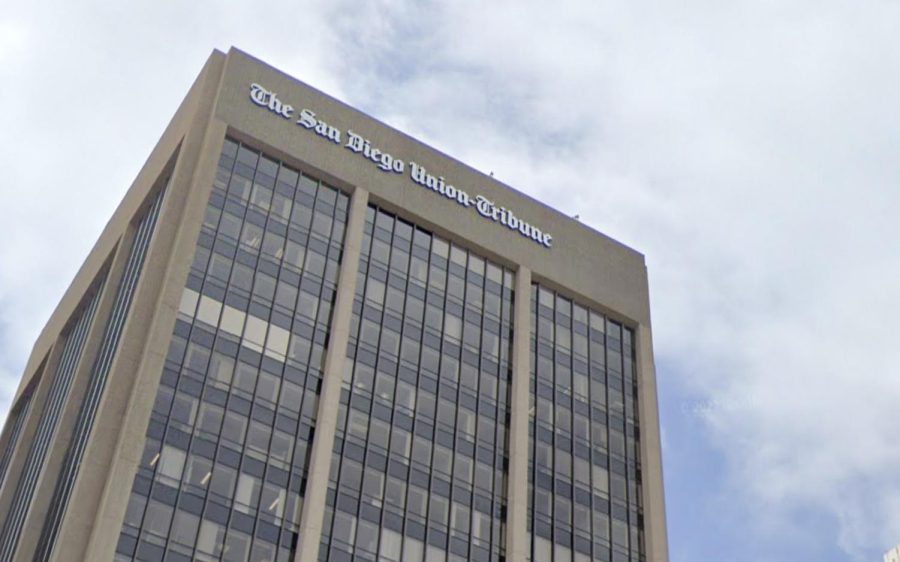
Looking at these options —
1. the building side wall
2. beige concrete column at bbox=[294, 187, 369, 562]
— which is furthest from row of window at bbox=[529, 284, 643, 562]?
the building side wall

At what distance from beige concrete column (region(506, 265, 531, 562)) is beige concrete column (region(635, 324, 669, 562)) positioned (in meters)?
11.1

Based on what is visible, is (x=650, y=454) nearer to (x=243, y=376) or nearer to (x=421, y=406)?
(x=421, y=406)

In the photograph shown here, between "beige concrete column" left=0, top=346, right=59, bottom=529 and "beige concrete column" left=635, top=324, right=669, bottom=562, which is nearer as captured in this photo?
"beige concrete column" left=635, top=324, right=669, bottom=562

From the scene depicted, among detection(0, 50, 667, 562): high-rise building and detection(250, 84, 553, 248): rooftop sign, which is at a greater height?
detection(250, 84, 553, 248): rooftop sign

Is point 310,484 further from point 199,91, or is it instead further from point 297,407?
point 199,91

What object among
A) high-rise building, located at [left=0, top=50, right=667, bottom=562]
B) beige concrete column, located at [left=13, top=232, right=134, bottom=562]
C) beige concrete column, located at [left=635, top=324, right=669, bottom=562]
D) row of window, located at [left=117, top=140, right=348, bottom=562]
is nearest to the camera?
row of window, located at [left=117, top=140, right=348, bottom=562]

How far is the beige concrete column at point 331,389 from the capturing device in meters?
72.2

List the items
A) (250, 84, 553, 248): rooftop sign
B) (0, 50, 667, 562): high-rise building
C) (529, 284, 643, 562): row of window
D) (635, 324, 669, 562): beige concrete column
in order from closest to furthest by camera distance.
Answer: (0, 50, 667, 562): high-rise building
(529, 284, 643, 562): row of window
(635, 324, 669, 562): beige concrete column
(250, 84, 553, 248): rooftop sign

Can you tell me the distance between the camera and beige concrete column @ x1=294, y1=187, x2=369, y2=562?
7225 cm

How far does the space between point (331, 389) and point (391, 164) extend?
72.6ft

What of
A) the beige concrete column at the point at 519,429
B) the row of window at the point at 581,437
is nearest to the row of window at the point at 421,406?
the beige concrete column at the point at 519,429

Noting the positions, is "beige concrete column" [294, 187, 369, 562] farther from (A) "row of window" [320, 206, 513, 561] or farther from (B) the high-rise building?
(A) "row of window" [320, 206, 513, 561]

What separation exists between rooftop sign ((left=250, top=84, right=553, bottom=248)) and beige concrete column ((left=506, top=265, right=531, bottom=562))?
4414mm

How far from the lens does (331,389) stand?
3098 inches
